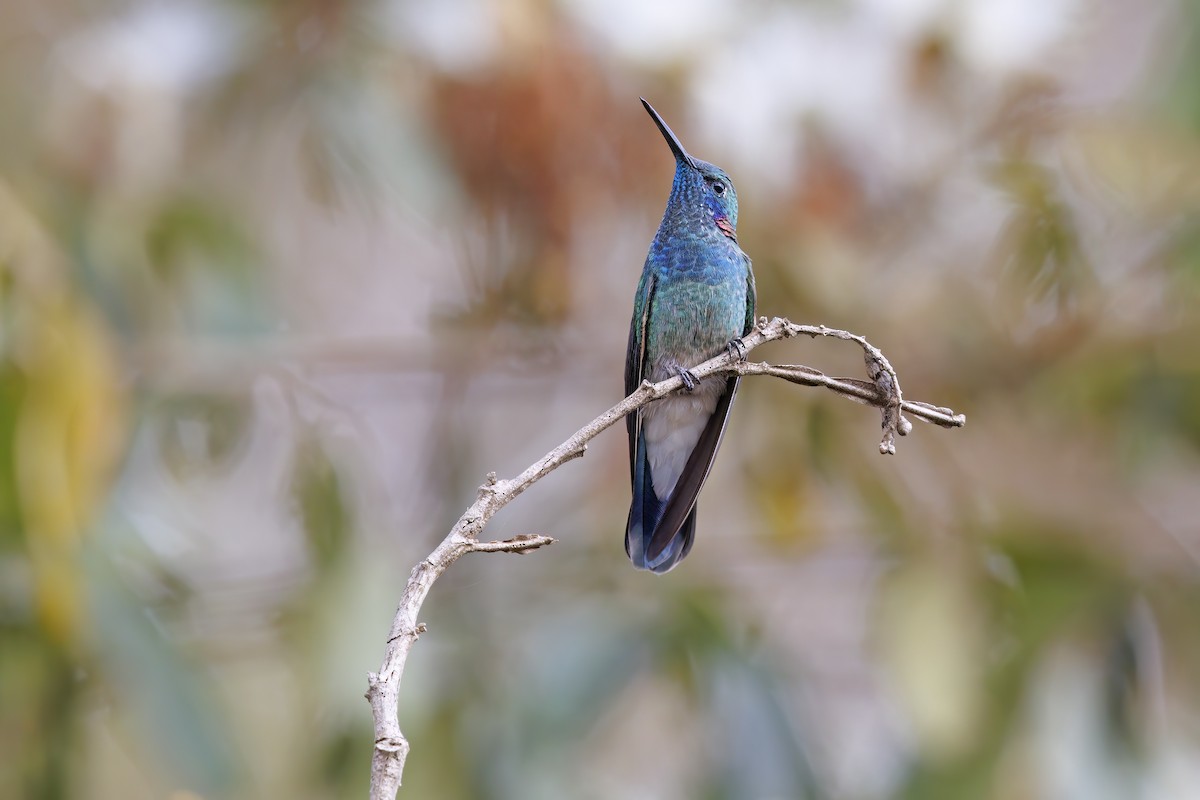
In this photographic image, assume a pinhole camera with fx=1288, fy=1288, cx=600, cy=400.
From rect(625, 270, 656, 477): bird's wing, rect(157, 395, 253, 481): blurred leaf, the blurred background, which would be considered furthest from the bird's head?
rect(157, 395, 253, 481): blurred leaf

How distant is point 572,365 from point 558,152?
709 millimetres

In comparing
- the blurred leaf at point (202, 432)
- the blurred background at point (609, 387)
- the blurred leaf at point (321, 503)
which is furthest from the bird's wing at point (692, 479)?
the blurred leaf at point (202, 432)

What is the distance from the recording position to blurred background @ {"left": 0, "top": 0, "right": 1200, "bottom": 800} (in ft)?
9.59

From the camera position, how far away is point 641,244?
343cm

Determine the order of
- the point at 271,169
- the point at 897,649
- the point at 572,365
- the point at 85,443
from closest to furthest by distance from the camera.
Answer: the point at 85,443 → the point at 897,649 → the point at 572,365 → the point at 271,169

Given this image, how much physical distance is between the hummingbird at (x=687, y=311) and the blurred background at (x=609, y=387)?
102 cm

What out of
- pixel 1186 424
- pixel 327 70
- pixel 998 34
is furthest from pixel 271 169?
pixel 1186 424

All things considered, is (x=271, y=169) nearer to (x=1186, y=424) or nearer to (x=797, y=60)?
(x=797, y=60)

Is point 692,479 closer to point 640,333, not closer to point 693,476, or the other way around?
point 693,476

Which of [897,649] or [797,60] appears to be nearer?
[897,649]

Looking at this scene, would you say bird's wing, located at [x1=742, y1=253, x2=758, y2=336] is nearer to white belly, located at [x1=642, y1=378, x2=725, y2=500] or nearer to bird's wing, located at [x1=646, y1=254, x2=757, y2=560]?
bird's wing, located at [x1=646, y1=254, x2=757, y2=560]

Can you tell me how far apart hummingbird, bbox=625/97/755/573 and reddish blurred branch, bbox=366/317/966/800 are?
0.56 m

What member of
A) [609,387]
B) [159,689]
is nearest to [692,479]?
[159,689]

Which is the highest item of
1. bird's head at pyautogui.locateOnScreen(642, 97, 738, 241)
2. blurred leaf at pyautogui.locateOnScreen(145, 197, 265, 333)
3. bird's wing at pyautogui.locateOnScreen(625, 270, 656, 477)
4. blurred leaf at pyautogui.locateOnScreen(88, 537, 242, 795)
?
blurred leaf at pyautogui.locateOnScreen(145, 197, 265, 333)
